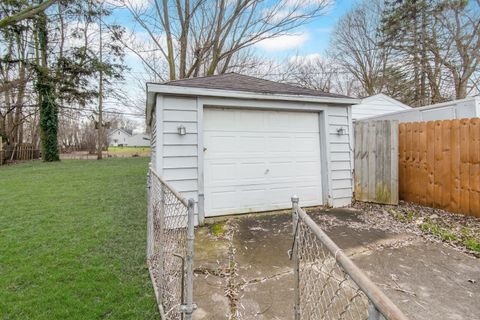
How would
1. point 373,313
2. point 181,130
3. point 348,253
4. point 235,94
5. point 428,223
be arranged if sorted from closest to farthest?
point 373,313
point 348,253
point 428,223
point 181,130
point 235,94

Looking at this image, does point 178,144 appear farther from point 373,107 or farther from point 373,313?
point 373,107

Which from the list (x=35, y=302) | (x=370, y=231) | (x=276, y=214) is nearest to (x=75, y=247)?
(x=35, y=302)

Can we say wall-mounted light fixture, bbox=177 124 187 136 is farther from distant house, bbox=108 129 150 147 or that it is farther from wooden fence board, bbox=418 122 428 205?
distant house, bbox=108 129 150 147

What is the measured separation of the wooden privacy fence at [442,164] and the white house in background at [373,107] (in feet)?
12.6

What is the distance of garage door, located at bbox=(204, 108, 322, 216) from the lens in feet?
16.3

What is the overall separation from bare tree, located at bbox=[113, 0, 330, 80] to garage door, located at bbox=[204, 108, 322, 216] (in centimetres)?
759

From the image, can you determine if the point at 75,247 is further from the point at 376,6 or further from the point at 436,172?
the point at 376,6

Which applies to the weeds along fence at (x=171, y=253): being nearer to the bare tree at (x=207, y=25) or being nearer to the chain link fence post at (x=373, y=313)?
the chain link fence post at (x=373, y=313)

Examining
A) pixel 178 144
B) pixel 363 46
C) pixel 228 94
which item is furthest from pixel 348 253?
pixel 363 46

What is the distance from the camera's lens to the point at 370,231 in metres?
4.18

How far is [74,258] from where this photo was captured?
3.41 meters

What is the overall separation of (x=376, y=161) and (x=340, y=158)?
0.74 meters

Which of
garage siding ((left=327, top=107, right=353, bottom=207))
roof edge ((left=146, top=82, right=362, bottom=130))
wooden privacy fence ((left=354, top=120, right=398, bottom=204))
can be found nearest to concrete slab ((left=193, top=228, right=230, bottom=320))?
roof edge ((left=146, top=82, right=362, bottom=130))

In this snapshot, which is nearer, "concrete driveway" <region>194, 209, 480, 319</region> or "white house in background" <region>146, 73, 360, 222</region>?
"concrete driveway" <region>194, 209, 480, 319</region>
